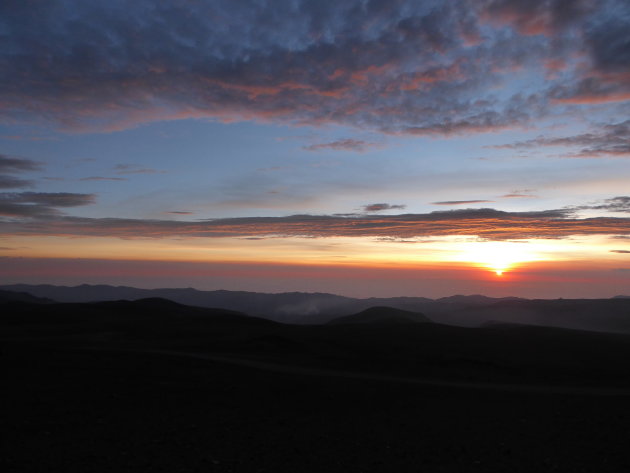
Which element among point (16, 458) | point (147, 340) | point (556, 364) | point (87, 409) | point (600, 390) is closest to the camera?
point (16, 458)

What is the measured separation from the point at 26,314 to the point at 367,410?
134 ft

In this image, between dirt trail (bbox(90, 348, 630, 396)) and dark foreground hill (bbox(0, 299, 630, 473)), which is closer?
dark foreground hill (bbox(0, 299, 630, 473))

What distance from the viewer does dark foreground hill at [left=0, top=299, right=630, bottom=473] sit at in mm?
9594

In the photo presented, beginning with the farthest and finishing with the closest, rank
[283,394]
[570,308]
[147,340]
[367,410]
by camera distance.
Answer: [570,308] < [147,340] < [283,394] < [367,410]

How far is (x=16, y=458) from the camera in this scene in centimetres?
867

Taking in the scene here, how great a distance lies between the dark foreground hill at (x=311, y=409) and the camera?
9.59 metres

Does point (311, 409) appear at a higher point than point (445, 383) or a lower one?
higher

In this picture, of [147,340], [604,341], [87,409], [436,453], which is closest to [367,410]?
[436,453]

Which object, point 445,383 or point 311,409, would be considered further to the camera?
point 445,383

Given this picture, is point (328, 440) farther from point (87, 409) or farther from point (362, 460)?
point (87, 409)

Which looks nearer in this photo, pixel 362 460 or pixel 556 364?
pixel 362 460

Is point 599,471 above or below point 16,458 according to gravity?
below

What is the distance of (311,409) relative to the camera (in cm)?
1404

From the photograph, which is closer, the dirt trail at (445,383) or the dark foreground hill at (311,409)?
the dark foreground hill at (311,409)
